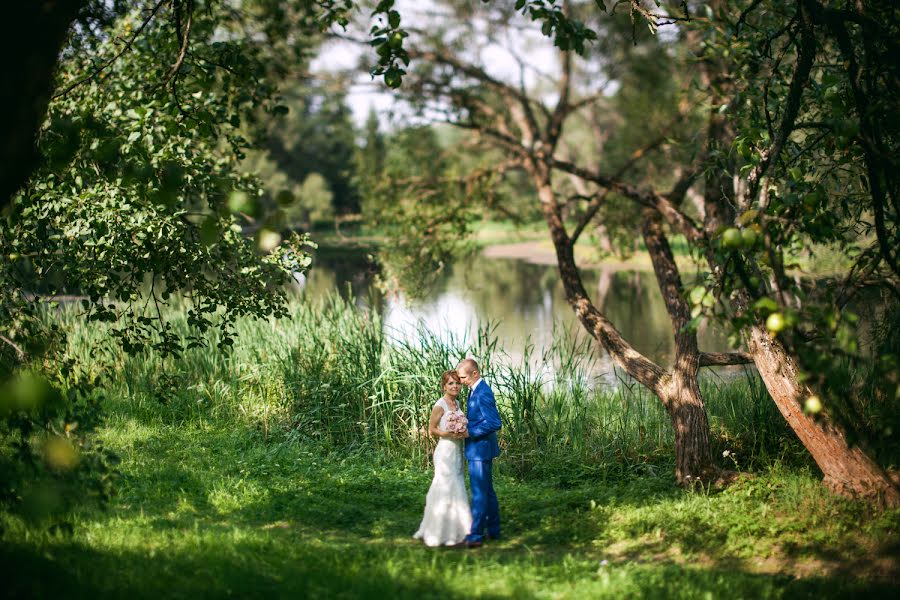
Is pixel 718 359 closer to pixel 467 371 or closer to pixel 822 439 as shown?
pixel 822 439

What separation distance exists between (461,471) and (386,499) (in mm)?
1285

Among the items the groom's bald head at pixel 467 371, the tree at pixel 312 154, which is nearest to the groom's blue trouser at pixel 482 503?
the groom's bald head at pixel 467 371

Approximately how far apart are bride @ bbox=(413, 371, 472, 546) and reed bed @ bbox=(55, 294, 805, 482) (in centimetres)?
210

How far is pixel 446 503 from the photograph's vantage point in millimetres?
6348

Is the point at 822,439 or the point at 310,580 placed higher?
the point at 822,439

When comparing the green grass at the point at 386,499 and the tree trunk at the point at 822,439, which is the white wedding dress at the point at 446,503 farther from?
the tree trunk at the point at 822,439

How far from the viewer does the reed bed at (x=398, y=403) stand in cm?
864

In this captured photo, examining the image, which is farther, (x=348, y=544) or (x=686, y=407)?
(x=686, y=407)

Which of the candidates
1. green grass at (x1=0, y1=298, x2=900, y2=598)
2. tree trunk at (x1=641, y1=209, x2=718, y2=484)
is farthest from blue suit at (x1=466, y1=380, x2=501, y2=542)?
tree trunk at (x1=641, y1=209, x2=718, y2=484)

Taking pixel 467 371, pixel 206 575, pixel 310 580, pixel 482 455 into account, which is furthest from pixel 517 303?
pixel 206 575

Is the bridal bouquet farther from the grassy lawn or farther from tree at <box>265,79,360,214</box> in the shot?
tree at <box>265,79,360,214</box>

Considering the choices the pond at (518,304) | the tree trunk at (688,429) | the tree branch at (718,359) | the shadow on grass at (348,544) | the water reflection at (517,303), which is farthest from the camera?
the water reflection at (517,303)

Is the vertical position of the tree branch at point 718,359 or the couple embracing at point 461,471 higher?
the tree branch at point 718,359

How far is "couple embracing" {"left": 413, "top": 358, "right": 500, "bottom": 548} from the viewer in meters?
6.33
